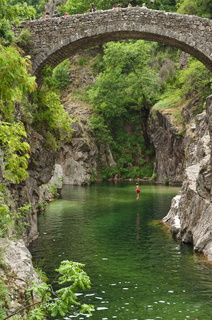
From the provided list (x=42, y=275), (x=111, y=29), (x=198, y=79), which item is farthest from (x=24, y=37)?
(x=198, y=79)

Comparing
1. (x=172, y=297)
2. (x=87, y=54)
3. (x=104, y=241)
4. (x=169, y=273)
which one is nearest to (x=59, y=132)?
(x=104, y=241)

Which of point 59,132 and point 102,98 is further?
point 102,98

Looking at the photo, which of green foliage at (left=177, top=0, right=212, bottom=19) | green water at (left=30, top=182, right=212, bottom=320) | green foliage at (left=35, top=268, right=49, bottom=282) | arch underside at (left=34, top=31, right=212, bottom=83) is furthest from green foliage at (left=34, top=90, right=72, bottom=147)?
green foliage at (left=177, top=0, right=212, bottom=19)

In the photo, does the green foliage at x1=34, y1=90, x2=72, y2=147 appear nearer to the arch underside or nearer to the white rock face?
the arch underside

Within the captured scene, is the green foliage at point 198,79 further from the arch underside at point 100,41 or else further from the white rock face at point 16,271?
the white rock face at point 16,271

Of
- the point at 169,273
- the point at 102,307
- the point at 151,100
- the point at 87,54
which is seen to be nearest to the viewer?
the point at 102,307

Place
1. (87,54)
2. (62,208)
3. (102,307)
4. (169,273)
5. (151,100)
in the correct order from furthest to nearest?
(87,54)
(151,100)
(62,208)
(169,273)
(102,307)

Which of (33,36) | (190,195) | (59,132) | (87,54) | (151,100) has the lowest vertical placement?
(190,195)

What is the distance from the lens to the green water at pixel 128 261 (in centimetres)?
852

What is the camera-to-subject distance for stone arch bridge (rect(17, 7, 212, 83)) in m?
16.7

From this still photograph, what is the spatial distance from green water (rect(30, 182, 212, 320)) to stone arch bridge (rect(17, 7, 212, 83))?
7377 mm

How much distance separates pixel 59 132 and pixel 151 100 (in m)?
30.4

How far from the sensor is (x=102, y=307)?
852 centimetres

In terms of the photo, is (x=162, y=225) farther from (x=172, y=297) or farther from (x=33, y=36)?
(x=33, y=36)
